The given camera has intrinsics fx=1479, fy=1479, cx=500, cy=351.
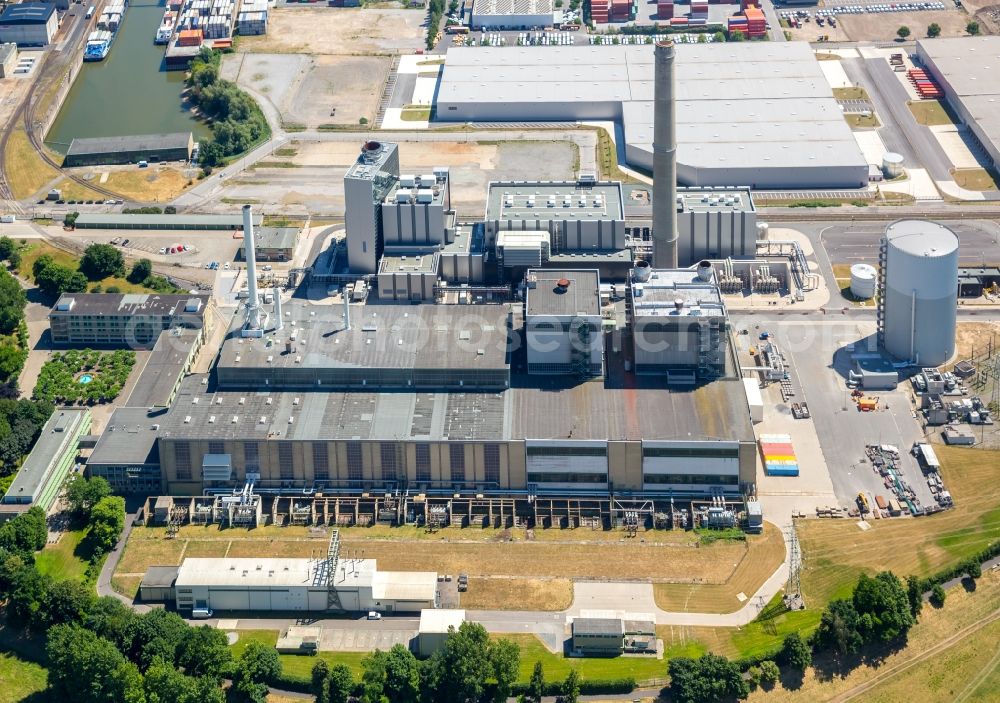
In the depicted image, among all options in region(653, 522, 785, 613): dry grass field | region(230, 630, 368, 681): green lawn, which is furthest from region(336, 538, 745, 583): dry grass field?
region(230, 630, 368, 681): green lawn

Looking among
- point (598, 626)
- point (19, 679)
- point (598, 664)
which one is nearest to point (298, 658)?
point (19, 679)

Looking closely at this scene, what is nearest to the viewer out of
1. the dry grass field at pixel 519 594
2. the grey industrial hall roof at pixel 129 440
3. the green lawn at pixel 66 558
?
the dry grass field at pixel 519 594

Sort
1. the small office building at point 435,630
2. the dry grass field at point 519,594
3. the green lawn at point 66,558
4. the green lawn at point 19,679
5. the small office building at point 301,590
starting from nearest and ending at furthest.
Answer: the green lawn at point 19,679 < the small office building at point 435,630 < the small office building at point 301,590 < the dry grass field at point 519,594 < the green lawn at point 66,558

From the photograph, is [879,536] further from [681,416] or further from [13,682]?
[13,682]

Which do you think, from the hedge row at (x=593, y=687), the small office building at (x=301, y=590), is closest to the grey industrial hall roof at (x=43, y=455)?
the small office building at (x=301, y=590)

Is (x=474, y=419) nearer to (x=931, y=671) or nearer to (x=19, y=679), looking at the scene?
(x=19, y=679)

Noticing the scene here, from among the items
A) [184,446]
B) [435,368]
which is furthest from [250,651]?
[435,368]

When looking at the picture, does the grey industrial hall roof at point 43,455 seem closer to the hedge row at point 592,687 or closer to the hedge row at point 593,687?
the hedge row at point 592,687
